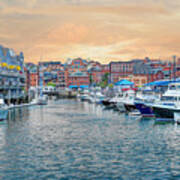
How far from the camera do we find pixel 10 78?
14325cm

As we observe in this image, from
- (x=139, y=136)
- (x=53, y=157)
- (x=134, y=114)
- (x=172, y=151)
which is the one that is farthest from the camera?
(x=134, y=114)

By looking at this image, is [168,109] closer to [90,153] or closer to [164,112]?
[164,112]

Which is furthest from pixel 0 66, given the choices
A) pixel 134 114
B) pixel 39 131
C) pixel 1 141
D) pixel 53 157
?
pixel 53 157

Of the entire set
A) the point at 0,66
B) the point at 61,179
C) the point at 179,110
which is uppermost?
the point at 0,66

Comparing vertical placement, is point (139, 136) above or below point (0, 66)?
below

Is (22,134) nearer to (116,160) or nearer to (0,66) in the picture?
(116,160)

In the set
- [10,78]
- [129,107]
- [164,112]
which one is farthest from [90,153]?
[10,78]

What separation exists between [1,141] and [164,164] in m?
21.9

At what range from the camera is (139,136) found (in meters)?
51.4

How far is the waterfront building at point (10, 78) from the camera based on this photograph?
130000 mm

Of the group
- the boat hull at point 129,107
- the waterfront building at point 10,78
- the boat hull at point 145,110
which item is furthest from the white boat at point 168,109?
the waterfront building at point 10,78

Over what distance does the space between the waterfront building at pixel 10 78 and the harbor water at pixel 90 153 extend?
223ft

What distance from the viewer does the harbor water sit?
1249 inches

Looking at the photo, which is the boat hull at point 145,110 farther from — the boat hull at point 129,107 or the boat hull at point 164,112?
the boat hull at point 129,107
